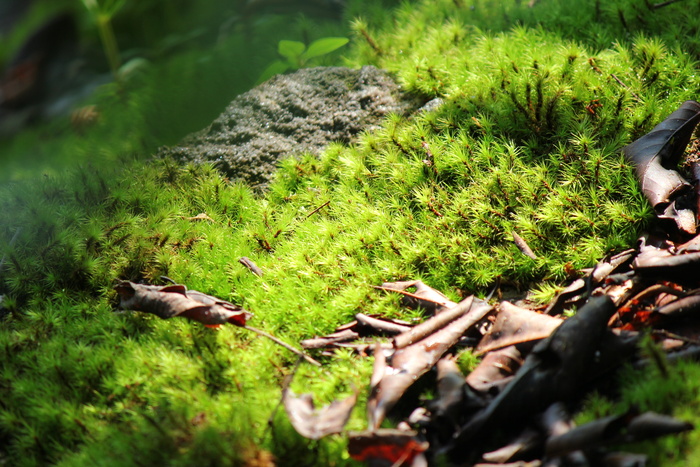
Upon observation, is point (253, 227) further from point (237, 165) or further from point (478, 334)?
point (478, 334)

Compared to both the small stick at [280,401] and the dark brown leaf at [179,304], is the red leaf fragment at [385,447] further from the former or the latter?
the dark brown leaf at [179,304]

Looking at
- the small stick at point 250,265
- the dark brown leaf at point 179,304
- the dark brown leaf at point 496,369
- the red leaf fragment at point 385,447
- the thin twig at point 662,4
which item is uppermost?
the thin twig at point 662,4

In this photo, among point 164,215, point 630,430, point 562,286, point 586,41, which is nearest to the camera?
point 630,430

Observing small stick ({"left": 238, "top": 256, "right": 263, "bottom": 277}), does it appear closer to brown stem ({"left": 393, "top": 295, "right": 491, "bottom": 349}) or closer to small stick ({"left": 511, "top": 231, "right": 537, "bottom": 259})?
brown stem ({"left": 393, "top": 295, "right": 491, "bottom": 349})

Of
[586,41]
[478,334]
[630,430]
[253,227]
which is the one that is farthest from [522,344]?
[586,41]

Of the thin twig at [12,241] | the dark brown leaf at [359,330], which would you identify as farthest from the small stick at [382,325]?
the thin twig at [12,241]

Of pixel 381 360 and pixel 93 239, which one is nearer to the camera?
pixel 381 360
